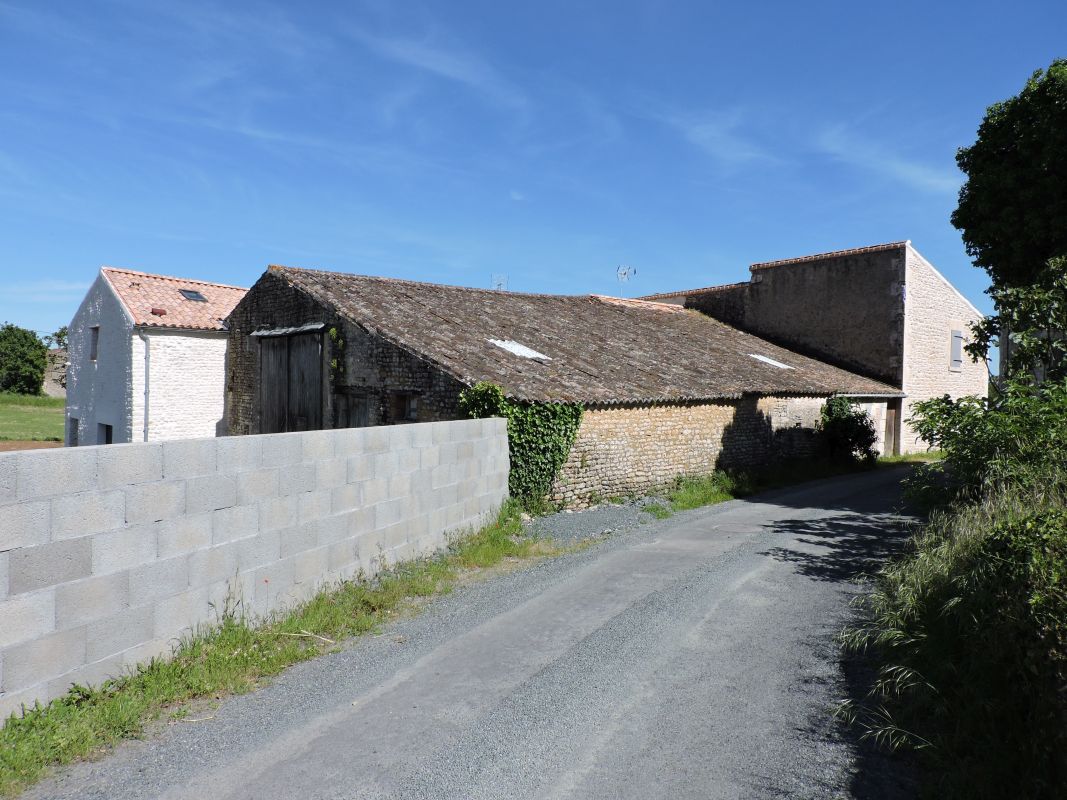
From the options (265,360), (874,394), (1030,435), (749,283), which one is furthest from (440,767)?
(749,283)

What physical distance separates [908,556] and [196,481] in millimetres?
6892

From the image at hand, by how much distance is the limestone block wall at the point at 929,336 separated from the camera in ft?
71.8

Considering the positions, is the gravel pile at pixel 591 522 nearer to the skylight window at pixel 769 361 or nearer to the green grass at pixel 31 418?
the skylight window at pixel 769 361

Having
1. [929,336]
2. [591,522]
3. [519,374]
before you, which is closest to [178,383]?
[519,374]

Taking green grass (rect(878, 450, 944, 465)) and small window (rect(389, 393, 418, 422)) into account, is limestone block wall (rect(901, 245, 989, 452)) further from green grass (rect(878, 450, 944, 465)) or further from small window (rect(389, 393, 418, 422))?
small window (rect(389, 393, 418, 422))

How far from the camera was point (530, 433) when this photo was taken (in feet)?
36.1

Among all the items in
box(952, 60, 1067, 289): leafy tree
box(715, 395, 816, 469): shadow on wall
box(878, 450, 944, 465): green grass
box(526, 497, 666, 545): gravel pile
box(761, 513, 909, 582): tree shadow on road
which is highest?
box(952, 60, 1067, 289): leafy tree

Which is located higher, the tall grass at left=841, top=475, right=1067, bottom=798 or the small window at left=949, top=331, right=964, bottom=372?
the small window at left=949, top=331, right=964, bottom=372

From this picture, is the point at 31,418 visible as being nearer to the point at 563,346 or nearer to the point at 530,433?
the point at 563,346

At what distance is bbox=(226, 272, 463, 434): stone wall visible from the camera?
469 inches

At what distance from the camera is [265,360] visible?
53.1 feet

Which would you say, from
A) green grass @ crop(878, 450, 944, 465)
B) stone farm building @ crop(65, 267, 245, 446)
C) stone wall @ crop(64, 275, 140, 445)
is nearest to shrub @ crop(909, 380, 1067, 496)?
green grass @ crop(878, 450, 944, 465)

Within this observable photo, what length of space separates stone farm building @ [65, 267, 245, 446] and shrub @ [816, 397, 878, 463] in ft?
53.3

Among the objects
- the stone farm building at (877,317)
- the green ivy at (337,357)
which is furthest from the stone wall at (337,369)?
the stone farm building at (877,317)
